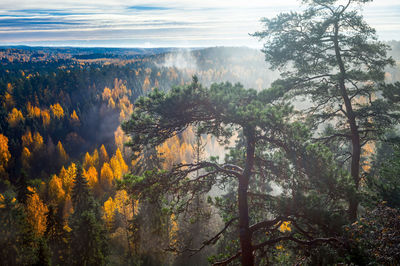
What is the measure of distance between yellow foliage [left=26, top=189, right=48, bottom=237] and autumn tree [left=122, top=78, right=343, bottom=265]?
33.3 metres

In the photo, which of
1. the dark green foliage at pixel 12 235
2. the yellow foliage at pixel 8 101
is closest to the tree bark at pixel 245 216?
the dark green foliage at pixel 12 235

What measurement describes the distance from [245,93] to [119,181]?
4665 mm

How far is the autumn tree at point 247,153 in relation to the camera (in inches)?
293

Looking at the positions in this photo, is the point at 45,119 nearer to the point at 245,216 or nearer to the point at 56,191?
the point at 56,191

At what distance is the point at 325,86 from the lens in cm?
1080

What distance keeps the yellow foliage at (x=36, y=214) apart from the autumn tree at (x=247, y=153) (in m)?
33.3

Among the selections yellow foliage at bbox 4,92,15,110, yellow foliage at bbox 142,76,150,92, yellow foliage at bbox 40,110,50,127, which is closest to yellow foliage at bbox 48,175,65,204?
yellow foliage at bbox 40,110,50,127

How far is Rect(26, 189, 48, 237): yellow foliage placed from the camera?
34375 millimetres

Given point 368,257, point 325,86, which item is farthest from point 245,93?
point 368,257

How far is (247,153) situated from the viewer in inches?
302

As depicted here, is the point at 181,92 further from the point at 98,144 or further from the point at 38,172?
the point at 98,144

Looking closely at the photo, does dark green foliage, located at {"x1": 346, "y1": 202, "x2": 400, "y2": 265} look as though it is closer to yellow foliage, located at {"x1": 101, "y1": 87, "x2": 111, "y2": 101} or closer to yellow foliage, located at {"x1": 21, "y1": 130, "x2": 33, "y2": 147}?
yellow foliage, located at {"x1": 21, "y1": 130, "x2": 33, "y2": 147}

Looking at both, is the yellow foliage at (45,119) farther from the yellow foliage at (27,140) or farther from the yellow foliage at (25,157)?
the yellow foliage at (25,157)

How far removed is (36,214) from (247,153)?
37245mm
